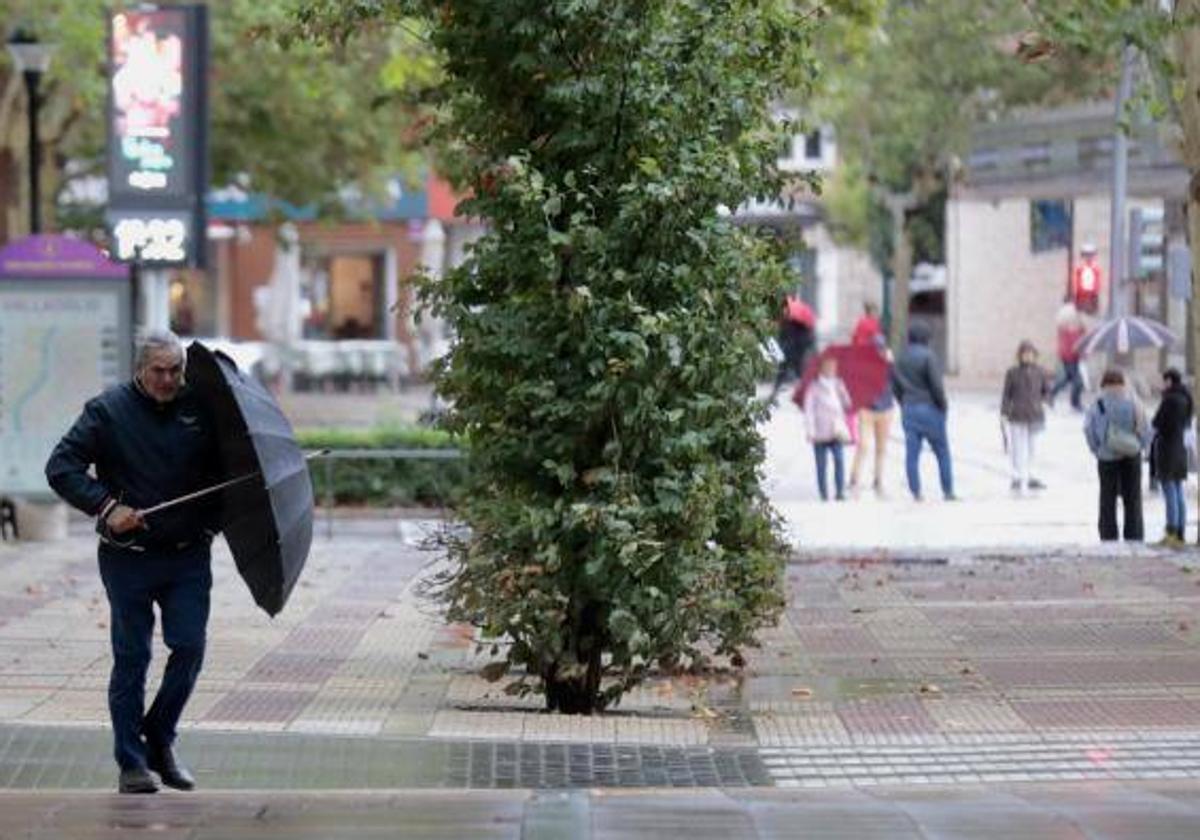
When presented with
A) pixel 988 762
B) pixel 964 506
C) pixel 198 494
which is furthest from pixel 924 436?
pixel 198 494

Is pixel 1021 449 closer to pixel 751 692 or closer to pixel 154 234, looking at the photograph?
pixel 154 234

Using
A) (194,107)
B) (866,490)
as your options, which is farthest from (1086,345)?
(194,107)

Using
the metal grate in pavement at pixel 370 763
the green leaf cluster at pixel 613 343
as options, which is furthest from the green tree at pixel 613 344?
the metal grate in pavement at pixel 370 763

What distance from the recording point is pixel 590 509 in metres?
10.5

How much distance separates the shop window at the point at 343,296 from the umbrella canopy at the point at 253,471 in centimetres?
5296

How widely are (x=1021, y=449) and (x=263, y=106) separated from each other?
13.5 metres

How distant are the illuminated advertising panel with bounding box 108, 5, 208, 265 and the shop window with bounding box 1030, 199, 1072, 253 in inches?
1325

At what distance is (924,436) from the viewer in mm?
24141

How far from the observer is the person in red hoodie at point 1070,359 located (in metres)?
41.8

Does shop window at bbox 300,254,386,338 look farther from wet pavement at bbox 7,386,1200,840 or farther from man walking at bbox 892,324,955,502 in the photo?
wet pavement at bbox 7,386,1200,840

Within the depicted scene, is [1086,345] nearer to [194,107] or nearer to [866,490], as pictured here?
[866,490]

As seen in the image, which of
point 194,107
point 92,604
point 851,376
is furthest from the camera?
point 851,376

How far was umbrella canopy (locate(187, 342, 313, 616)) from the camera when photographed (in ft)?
27.7

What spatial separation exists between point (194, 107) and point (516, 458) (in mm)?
10992
